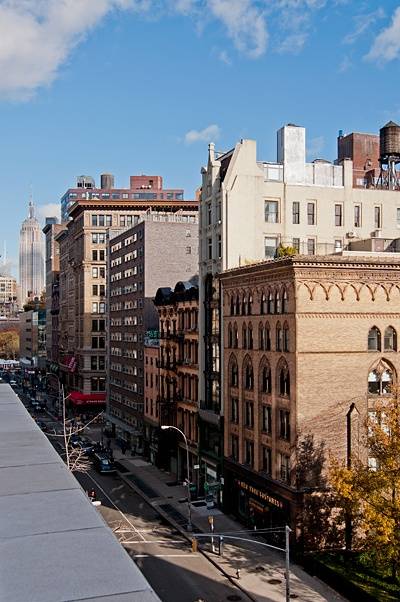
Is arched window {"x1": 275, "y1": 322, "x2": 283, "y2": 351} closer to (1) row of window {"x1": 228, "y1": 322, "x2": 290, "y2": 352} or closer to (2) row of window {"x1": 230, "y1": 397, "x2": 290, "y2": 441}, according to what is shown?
(1) row of window {"x1": 228, "y1": 322, "x2": 290, "y2": 352}

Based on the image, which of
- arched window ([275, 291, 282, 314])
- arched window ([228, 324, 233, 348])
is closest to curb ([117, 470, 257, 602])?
arched window ([228, 324, 233, 348])

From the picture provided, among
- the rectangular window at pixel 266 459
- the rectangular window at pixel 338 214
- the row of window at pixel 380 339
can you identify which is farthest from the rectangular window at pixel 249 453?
the rectangular window at pixel 338 214

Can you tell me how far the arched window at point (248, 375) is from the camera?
2058 inches

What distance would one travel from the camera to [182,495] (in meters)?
63.4

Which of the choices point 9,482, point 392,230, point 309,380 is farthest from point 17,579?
point 392,230

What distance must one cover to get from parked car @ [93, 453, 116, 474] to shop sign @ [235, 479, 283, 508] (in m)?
24.8

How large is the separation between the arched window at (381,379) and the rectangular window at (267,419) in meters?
7.38

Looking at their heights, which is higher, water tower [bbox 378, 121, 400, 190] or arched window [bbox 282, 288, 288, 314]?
water tower [bbox 378, 121, 400, 190]

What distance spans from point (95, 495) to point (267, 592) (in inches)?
1113

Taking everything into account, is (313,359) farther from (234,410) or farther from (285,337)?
(234,410)

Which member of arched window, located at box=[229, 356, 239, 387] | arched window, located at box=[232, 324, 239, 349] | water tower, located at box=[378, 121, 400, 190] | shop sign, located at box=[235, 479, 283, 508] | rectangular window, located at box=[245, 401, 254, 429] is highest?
water tower, located at box=[378, 121, 400, 190]

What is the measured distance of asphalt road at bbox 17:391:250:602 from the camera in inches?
1522

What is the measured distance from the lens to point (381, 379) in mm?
47344

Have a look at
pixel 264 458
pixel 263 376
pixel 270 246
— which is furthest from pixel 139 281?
pixel 264 458
